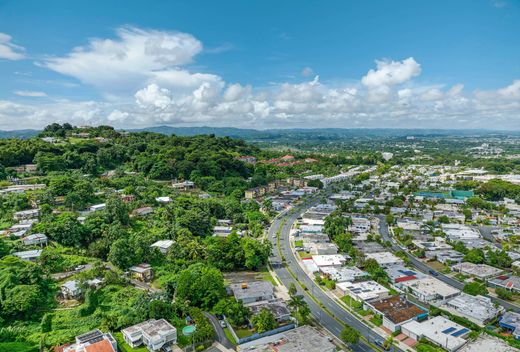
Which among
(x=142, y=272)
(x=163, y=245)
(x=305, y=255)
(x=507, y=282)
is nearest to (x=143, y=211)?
(x=163, y=245)

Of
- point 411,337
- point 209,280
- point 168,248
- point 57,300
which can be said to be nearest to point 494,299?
point 411,337

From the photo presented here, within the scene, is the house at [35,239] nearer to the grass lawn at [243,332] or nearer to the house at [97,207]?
the house at [97,207]

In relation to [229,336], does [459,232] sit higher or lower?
higher

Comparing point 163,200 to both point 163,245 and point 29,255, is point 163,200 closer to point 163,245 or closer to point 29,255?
point 163,245

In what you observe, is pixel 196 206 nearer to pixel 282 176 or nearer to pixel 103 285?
pixel 103 285

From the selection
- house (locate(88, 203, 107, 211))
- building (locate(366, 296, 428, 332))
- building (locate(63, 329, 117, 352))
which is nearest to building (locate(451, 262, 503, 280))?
building (locate(366, 296, 428, 332))

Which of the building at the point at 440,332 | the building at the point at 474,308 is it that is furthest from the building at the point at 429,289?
the building at the point at 440,332
